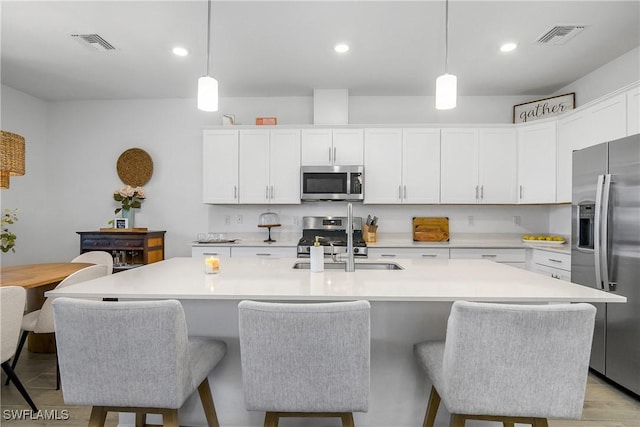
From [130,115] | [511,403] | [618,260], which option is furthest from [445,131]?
[130,115]

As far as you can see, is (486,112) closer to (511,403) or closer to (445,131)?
(445,131)

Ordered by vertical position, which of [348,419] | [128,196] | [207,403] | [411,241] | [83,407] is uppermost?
[128,196]

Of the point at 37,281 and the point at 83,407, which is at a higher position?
the point at 37,281

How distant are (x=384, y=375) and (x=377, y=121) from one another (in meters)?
3.33

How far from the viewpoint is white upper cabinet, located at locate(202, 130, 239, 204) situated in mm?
4285

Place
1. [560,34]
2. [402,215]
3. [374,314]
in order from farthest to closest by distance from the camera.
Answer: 1. [402,215]
2. [560,34]
3. [374,314]

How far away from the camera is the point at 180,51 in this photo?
3.32 metres

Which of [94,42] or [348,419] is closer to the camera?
[348,419]

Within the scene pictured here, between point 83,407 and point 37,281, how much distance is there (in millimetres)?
843

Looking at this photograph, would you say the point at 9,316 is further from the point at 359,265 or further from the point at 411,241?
the point at 411,241

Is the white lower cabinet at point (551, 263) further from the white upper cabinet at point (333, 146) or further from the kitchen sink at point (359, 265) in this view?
the white upper cabinet at point (333, 146)

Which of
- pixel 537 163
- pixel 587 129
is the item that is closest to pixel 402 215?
pixel 537 163

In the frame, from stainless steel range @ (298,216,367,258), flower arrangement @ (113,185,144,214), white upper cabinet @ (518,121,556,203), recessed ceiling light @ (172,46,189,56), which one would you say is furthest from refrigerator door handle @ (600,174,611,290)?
flower arrangement @ (113,185,144,214)

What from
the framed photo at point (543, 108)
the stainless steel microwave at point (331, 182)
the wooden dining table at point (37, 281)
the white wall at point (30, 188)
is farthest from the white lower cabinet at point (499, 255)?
the white wall at point (30, 188)
